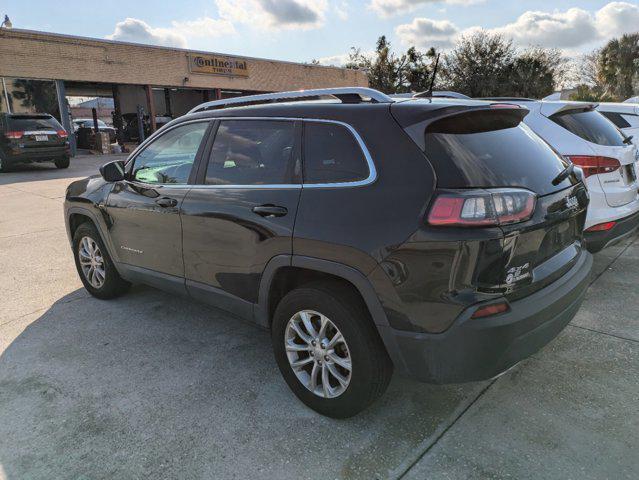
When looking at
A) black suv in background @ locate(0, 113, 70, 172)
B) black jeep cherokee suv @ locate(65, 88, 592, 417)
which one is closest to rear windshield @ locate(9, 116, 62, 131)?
black suv in background @ locate(0, 113, 70, 172)

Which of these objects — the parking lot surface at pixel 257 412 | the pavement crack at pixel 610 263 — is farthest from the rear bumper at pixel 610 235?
the parking lot surface at pixel 257 412

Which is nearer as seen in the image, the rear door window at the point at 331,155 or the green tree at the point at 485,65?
the rear door window at the point at 331,155

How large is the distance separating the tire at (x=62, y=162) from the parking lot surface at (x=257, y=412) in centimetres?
1391

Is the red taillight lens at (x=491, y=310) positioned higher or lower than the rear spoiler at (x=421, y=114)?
lower

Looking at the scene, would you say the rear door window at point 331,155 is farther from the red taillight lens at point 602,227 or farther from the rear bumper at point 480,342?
the red taillight lens at point 602,227

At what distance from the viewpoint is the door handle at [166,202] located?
11.1ft

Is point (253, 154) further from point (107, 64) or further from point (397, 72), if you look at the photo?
point (397, 72)

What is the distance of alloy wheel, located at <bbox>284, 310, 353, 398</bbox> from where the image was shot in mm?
2551

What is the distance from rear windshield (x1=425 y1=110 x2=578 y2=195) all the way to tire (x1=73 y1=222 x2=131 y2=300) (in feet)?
10.6

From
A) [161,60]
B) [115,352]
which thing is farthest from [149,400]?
[161,60]

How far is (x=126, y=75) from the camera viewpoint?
22.2 meters

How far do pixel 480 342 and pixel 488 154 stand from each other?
910 millimetres

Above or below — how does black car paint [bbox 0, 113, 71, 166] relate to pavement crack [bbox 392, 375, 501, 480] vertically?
above

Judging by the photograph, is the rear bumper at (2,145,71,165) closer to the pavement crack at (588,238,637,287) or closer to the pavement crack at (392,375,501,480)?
the pavement crack at (588,238,637,287)
